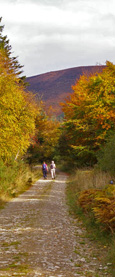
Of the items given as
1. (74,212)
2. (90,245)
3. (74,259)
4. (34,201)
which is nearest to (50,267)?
(74,259)

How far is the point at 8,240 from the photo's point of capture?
7.92m

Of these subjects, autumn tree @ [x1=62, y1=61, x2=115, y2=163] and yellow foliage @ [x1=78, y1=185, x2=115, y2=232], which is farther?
autumn tree @ [x1=62, y1=61, x2=115, y2=163]

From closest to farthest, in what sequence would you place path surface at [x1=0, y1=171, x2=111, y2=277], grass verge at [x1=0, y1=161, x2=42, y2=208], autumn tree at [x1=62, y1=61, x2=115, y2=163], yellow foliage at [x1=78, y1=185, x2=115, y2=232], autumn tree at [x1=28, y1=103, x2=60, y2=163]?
path surface at [x1=0, y1=171, x2=111, y2=277], yellow foliage at [x1=78, y1=185, x2=115, y2=232], grass verge at [x1=0, y1=161, x2=42, y2=208], autumn tree at [x1=62, y1=61, x2=115, y2=163], autumn tree at [x1=28, y1=103, x2=60, y2=163]

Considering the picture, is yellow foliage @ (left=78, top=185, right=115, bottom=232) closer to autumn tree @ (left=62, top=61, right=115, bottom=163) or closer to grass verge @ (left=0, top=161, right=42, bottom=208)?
grass verge @ (left=0, top=161, right=42, bottom=208)

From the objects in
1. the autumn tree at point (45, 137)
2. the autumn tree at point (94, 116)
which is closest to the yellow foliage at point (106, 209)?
the autumn tree at point (94, 116)

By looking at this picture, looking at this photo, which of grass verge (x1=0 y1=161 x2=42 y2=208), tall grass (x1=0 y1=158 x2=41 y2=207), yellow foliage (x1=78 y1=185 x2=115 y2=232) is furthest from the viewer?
tall grass (x1=0 y1=158 x2=41 y2=207)

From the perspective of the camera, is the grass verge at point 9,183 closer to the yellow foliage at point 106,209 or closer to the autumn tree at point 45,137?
the yellow foliage at point 106,209

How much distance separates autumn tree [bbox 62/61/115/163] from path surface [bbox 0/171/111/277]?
15.6 m

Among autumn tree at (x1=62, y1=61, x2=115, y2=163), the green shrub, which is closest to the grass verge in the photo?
the green shrub

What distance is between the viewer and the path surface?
5.74m

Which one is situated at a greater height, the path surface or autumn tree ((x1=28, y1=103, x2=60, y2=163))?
autumn tree ((x1=28, y1=103, x2=60, y2=163))

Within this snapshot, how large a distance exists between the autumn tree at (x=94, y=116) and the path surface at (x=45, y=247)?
51.3 ft

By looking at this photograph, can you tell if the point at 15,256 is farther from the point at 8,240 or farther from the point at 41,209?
the point at 41,209

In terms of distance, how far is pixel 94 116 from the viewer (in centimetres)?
2666
